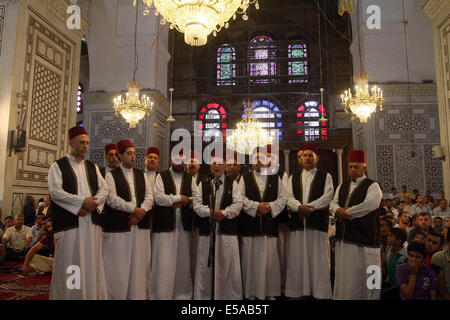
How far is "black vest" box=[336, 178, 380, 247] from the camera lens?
3061mm

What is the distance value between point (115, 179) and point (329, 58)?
464 inches

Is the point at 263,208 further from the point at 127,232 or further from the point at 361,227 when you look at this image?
the point at 127,232

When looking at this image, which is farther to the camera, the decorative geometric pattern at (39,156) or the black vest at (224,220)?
the decorative geometric pattern at (39,156)

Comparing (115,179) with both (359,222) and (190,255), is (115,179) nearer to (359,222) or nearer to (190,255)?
(190,255)

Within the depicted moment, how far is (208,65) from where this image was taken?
44.9 ft

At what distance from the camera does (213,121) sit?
13.4m

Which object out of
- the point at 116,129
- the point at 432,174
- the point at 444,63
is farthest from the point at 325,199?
the point at 116,129

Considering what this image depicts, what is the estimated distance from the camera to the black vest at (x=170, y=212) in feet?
11.4

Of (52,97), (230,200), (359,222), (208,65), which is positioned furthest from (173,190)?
(208,65)

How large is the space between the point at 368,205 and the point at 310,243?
71cm

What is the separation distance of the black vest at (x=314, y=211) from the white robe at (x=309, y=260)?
0.14 feet

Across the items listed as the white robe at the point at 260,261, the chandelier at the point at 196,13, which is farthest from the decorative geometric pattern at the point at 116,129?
the white robe at the point at 260,261

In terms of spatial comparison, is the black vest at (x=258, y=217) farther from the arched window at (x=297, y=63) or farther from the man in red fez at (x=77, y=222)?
the arched window at (x=297, y=63)

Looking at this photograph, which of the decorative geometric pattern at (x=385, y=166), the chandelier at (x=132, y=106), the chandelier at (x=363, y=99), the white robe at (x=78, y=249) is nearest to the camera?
the white robe at (x=78, y=249)
